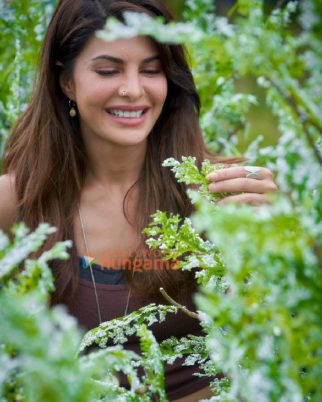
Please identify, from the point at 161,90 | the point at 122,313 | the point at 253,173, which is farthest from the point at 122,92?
the point at 122,313

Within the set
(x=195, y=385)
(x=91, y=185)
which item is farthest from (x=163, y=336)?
(x=91, y=185)

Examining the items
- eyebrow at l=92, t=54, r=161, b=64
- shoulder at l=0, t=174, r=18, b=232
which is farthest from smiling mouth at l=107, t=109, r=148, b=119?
shoulder at l=0, t=174, r=18, b=232

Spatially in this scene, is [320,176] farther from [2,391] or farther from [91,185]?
[91,185]

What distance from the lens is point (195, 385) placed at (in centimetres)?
176

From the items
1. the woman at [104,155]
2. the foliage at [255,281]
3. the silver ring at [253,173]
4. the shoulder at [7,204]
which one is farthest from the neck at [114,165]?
the foliage at [255,281]

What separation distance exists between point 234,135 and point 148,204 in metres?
0.67

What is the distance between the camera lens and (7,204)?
1811 millimetres

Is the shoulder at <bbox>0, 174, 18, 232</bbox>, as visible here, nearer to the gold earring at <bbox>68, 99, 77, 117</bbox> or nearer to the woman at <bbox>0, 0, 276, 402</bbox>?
the woman at <bbox>0, 0, 276, 402</bbox>

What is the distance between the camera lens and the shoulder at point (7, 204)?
5.90 ft

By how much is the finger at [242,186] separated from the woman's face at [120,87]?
42cm

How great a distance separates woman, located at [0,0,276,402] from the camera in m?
1.66

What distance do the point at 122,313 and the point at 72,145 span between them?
0.50 metres

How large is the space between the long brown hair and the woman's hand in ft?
1.29

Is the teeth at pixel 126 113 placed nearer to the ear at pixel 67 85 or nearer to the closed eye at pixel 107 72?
the closed eye at pixel 107 72
